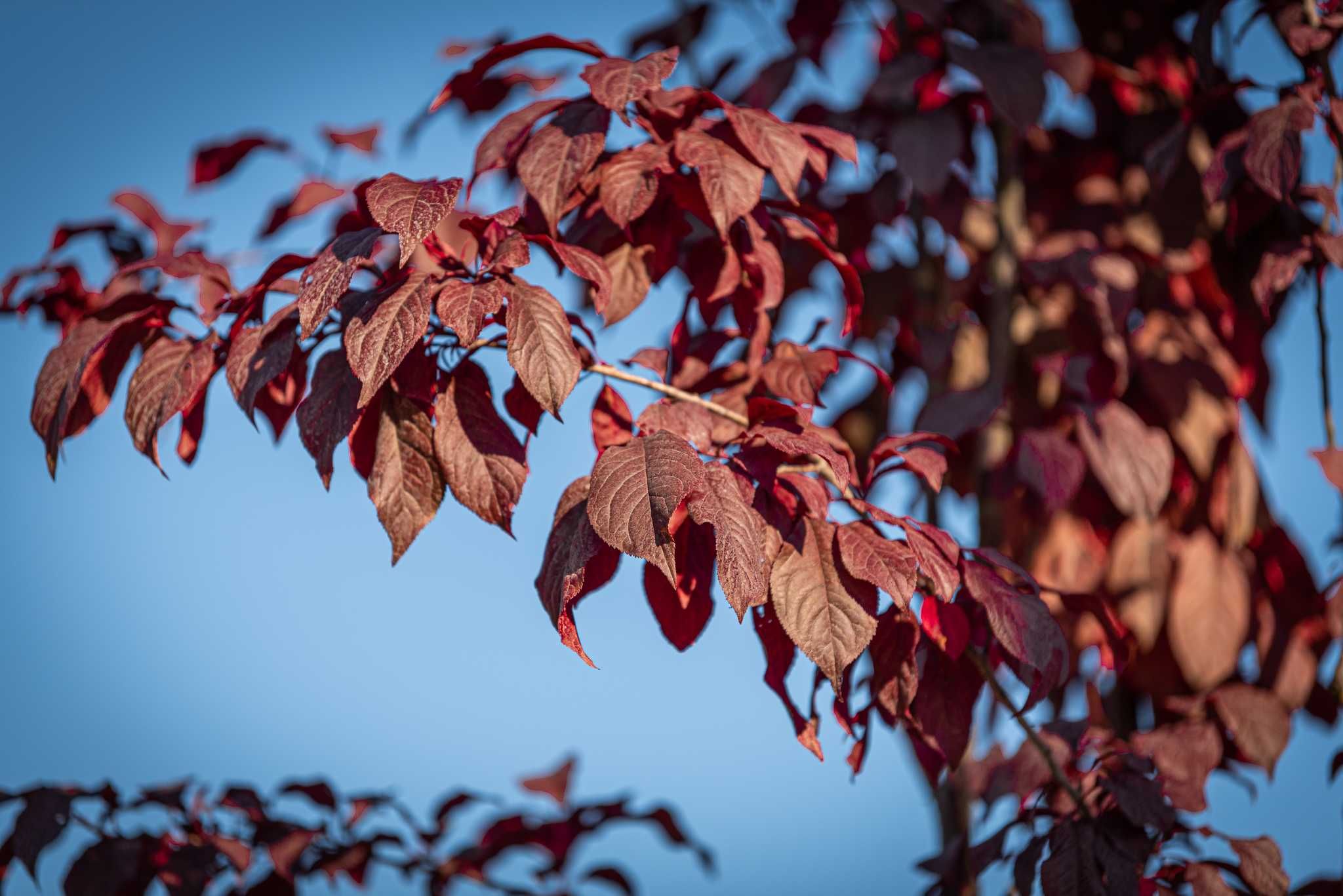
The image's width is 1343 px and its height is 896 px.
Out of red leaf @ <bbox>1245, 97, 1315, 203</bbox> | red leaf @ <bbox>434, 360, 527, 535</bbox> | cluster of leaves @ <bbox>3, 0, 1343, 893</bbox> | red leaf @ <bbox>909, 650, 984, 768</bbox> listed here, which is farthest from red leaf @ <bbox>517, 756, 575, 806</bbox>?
red leaf @ <bbox>1245, 97, 1315, 203</bbox>

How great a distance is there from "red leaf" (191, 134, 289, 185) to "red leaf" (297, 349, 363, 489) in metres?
0.81

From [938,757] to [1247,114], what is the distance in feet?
2.94

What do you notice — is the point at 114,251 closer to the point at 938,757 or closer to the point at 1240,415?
the point at 938,757

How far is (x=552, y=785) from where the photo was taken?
4.27 ft

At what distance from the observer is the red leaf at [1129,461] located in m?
1.16

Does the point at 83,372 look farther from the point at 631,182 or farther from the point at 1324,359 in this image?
the point at 1324,359

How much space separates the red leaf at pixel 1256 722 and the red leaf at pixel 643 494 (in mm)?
722

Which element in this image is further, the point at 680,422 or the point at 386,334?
the point at 680,422

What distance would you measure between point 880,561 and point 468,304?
0.28 metres

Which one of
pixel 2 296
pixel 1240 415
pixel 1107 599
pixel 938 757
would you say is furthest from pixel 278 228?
pixel 1240 415

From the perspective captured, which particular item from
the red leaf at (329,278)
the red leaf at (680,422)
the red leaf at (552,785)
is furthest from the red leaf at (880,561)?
the red leaf at (552,785)

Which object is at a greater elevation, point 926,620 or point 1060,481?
point 1060,481

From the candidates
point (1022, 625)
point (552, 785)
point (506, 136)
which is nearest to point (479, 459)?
point (506, 136)

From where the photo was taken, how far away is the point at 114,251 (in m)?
1.18
